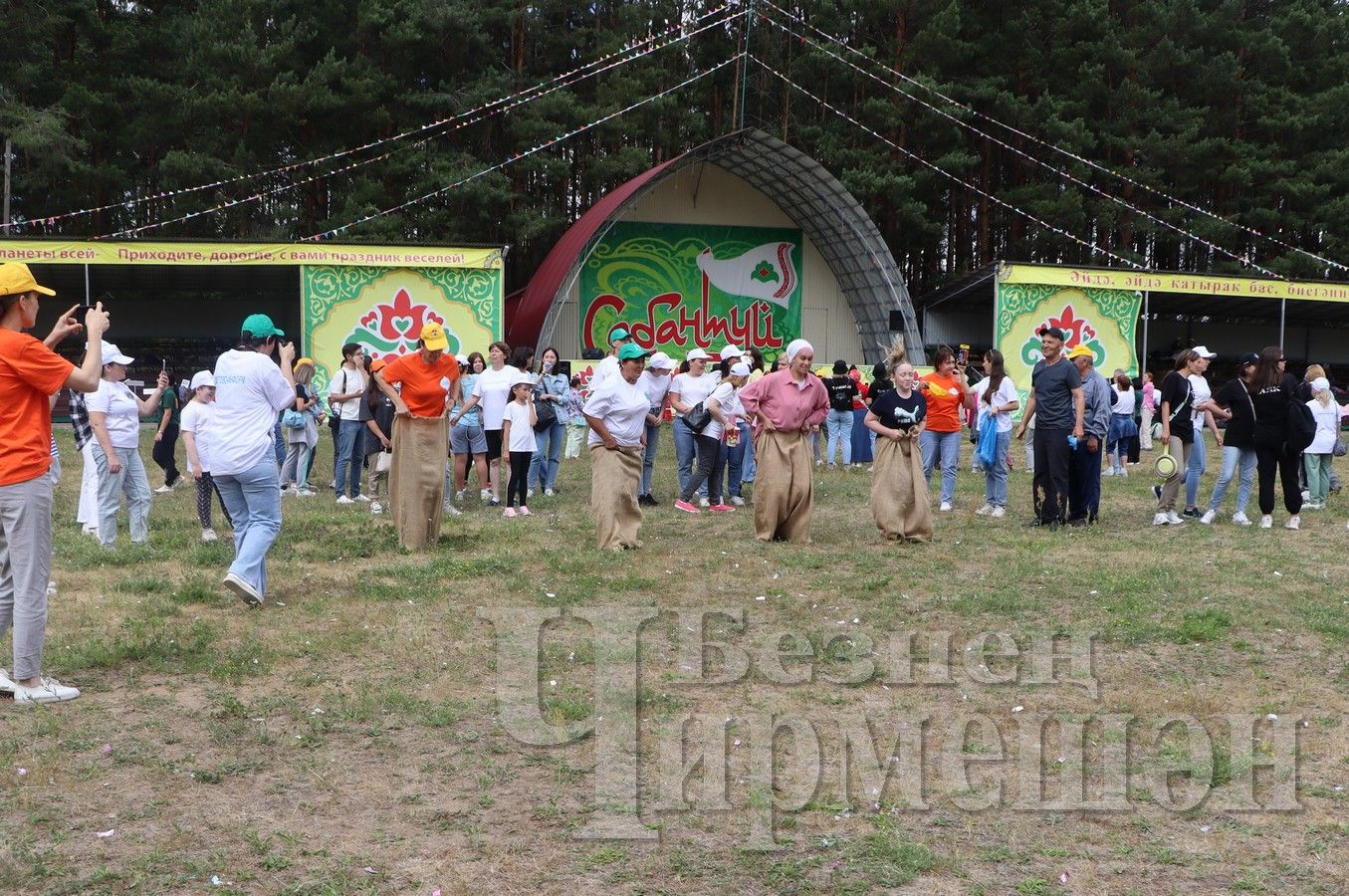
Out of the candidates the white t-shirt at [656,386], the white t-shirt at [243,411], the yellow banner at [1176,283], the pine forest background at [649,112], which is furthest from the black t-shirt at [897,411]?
the pine forest background at [649,112]

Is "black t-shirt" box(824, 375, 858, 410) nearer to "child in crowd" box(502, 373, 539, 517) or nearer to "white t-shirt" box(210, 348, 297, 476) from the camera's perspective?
"child in crowd" box(502, 373, 539, 517)

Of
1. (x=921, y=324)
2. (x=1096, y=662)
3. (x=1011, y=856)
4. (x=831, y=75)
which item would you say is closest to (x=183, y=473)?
(x=1096, y=662)

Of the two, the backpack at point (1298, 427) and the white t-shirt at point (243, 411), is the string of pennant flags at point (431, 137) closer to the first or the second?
the backpack at point (1298, 427)

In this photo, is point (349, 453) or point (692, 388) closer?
point (349, 453)

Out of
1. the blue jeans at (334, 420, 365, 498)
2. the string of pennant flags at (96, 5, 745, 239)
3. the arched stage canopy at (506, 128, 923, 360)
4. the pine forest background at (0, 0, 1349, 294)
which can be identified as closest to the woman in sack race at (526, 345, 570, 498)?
the blue jeans at (334, 420, 365, 498)

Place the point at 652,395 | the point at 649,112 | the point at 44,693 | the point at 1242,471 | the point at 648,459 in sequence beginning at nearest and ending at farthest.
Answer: the point at 44,693 → the point at 1242,471 → the point at 652,395 → the point at 648,459 → the point at 649,112

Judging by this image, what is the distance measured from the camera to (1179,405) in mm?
11703

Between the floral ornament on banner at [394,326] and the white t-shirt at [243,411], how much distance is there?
1650cm

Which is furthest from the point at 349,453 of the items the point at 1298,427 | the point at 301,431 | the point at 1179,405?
the point at 1298,427

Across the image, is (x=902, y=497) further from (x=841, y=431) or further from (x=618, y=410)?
(x=841, y=431)

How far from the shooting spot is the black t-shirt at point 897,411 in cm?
1025

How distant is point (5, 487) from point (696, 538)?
6.01 metres

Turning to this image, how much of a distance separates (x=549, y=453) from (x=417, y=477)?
354cm

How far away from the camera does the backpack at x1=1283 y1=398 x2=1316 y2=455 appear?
1091 centimetres
